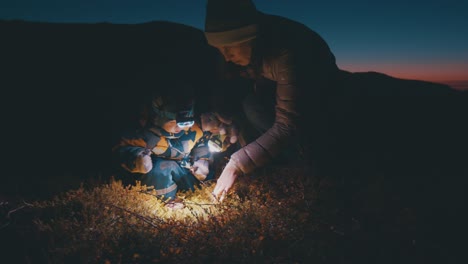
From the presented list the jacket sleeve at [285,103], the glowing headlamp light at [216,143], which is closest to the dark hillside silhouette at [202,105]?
the jacket sleeve at [285,103]

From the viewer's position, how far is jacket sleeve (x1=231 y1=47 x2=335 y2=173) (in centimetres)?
380

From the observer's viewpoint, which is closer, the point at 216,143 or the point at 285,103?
the point at 285,103

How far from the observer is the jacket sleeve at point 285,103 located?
3801 mm

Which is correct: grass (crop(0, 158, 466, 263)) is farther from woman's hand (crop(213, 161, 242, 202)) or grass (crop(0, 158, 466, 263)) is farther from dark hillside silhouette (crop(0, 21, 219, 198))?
dark hillside silhouette (crop(0, 21, 219, 198))

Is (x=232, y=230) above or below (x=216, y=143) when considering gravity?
below

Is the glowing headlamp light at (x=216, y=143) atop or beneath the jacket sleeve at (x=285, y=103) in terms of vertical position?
beneath

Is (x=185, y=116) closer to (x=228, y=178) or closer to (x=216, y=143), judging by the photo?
(x=216, y=143)

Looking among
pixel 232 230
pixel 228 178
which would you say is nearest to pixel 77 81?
pixel 228 178

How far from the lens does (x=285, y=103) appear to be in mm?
3906

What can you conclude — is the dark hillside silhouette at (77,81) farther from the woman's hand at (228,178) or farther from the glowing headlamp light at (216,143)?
the woman's hand at (228,178)

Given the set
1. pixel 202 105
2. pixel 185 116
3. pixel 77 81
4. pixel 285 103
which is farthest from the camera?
pixel 77 81

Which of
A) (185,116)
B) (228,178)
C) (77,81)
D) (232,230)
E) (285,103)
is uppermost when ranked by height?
(285,103)

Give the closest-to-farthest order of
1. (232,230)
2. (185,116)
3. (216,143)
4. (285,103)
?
(232,230) → (285,103) → (185,116) → (216,143)

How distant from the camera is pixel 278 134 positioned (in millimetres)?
3893
